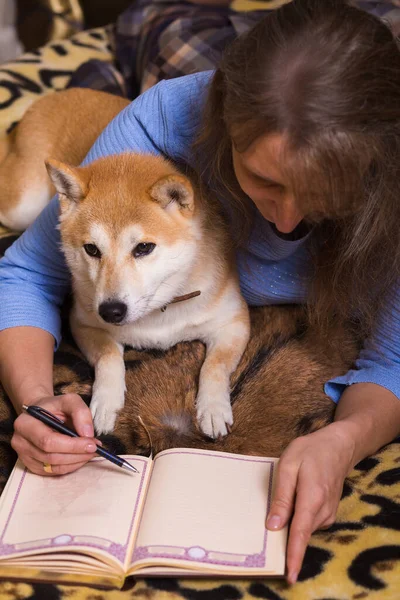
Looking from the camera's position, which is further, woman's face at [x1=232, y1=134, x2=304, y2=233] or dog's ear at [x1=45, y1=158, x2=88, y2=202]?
dog's ear at [x1=45, y1=158, x2=88, y2=202]

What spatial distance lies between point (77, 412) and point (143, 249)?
377mm

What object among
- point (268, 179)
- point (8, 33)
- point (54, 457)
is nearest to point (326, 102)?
point (268, 179)

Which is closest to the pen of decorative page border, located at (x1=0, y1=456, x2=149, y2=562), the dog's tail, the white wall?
decorative page border, located at (x1=0, y1=456, x2=149, y2=562)

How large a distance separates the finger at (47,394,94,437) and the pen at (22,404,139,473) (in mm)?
15

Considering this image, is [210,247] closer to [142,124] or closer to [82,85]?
[142,124]

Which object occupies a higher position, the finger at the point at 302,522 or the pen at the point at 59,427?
the pen at the point at 59,427

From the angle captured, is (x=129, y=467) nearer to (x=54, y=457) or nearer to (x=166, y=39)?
(x=54, y=457)

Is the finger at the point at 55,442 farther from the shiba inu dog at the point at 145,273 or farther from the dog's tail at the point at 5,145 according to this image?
the dog's tail at the point at 5,145

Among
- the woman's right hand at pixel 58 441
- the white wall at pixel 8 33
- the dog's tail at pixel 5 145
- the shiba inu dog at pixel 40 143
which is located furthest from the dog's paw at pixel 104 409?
the white wall at pixel 8 33

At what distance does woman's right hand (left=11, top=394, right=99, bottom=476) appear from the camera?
110 cm

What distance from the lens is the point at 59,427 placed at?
1129mm

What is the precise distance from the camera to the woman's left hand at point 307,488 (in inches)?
38.4

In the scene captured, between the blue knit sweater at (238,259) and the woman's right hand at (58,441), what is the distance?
303mm

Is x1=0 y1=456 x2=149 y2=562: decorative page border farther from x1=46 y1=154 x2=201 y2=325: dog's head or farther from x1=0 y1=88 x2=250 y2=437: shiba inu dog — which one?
x1=46 y1=154 x2=201 y2=325: dog's head
